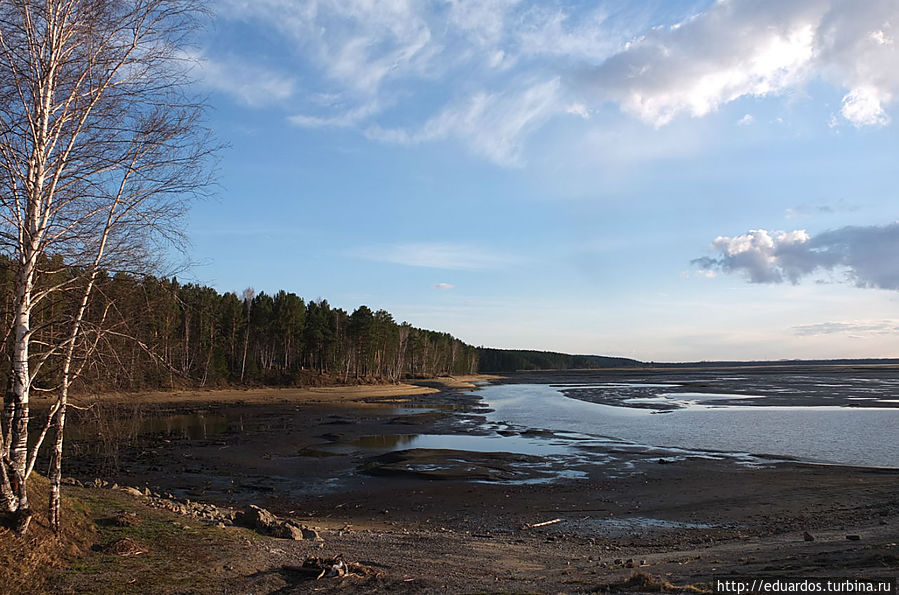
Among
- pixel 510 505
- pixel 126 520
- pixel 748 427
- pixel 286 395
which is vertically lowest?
pixel 286 395

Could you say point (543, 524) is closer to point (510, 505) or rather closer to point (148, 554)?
point (510, 505)

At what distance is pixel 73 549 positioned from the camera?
9.29m

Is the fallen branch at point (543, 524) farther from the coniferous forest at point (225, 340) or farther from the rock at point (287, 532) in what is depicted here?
the coniferous forest at point (225, 340)

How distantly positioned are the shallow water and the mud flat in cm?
392

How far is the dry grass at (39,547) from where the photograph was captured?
804 centimetres

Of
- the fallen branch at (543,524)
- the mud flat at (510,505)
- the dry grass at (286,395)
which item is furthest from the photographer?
the dry grass at (286,395)

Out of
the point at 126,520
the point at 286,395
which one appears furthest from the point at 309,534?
the point at 286,395

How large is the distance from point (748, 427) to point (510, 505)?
28.1 metres

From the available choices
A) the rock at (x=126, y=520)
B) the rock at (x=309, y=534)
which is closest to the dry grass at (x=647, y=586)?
the rock at (x=309, y=534)

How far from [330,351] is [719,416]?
62264 mm

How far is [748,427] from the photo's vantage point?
131 ft

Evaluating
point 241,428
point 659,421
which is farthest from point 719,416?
point 241,428

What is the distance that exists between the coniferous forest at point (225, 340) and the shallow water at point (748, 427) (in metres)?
26.6

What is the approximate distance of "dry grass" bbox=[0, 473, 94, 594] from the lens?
804cm
